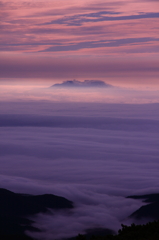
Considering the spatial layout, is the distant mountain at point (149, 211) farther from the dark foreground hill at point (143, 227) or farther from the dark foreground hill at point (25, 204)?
the dark foreground hill at point (25, 204)

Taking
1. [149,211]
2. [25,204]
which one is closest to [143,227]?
[149,211]

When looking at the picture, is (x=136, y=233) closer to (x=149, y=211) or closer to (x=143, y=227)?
(x=143, y=227)

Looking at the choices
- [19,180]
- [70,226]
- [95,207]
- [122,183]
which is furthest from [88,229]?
[19,180]

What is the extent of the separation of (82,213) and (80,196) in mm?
18795

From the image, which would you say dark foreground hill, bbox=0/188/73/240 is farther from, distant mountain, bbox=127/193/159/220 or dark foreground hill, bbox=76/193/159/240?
distant mountain, bbox=127/193/159/220

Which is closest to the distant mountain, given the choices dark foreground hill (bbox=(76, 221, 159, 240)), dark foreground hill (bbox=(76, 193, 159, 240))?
dark foreground hill (bbox=(76, 193, 159, 240))

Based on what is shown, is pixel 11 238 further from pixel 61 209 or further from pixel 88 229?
pixel 61 209

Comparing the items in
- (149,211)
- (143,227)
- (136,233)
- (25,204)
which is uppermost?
(25,204)

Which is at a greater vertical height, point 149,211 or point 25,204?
point 25,204

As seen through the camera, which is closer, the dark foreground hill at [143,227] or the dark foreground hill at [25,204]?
the dark foreground hill at [143,227]

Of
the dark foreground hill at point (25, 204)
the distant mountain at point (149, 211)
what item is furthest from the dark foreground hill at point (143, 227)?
the dark foreground hill at point (25, 204)

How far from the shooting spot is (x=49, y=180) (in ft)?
622

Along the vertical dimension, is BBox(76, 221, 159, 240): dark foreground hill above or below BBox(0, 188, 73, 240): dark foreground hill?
below

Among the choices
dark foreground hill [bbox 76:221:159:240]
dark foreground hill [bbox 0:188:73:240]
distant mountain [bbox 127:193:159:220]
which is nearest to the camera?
dark foreground hill [bbox 76:221:159:240]
